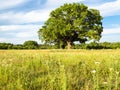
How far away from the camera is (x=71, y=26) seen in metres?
68.1

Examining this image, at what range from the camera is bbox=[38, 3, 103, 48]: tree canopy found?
226 ft

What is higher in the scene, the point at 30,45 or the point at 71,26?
the point at 71,26

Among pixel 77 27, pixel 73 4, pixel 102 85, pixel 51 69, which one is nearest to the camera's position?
pixel 102 85

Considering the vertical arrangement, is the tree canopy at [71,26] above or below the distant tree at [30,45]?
above

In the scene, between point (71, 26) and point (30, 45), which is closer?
point (71, 26)

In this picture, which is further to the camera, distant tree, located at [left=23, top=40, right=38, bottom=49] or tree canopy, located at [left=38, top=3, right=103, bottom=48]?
distant tree, located at [left=23, top=40, right=38, bottom=49]

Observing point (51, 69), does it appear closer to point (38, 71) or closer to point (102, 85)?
point (38, 71)

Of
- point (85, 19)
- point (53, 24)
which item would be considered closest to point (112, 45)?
point (85, 19)

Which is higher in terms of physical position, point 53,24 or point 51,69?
point 53,24

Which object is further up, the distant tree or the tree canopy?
the tree canopy

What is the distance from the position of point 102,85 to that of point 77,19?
63728 mm

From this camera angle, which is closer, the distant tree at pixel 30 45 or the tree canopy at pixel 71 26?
the tree canopy at pixel 71 26

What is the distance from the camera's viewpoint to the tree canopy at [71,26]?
6875 centimetres

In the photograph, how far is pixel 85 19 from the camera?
70.6 m
